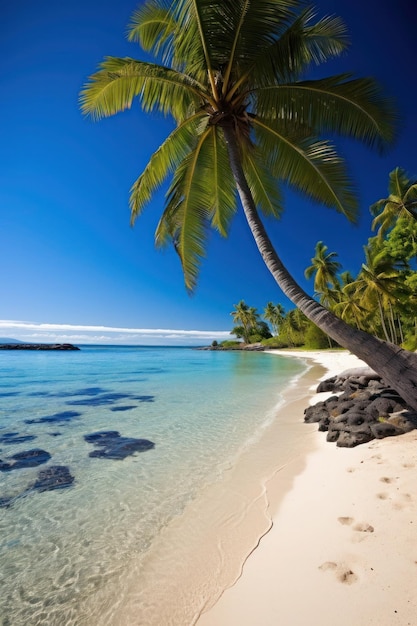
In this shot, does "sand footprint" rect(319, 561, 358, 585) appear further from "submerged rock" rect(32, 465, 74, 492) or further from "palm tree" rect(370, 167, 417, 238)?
"palm tree" rect(370, 167, 417, 238)

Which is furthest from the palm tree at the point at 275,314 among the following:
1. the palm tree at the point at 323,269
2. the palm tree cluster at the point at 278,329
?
the palm tree at the point at 323,269

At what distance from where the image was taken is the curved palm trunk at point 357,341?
3426mm

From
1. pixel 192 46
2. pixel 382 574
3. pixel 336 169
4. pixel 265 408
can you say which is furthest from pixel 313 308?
pixel 265 408

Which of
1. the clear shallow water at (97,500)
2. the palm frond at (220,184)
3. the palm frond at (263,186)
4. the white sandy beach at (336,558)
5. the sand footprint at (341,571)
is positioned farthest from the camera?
the palm frond at (263,186)

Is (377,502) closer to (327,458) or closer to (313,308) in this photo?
(327,458)

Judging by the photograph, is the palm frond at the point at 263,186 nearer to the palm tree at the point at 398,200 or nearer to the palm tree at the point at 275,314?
the palm tree at the point at 398,200

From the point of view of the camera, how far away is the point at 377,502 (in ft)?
10.8

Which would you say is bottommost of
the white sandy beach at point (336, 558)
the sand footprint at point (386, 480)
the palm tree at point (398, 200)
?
the white sandy beach at point (336, 558)

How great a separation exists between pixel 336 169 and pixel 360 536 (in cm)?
598

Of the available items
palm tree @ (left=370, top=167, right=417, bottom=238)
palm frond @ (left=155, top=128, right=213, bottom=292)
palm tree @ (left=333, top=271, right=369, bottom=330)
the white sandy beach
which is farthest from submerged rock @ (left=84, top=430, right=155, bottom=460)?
A: palm tree @ (left=333, top=271, right=369, bottom=330)

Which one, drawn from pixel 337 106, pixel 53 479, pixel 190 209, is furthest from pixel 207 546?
pixel 337 106

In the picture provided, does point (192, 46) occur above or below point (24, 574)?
above

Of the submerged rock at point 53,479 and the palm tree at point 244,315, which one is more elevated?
the palm tree at point 244,315

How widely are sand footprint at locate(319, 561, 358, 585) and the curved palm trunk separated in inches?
→ 71.7
